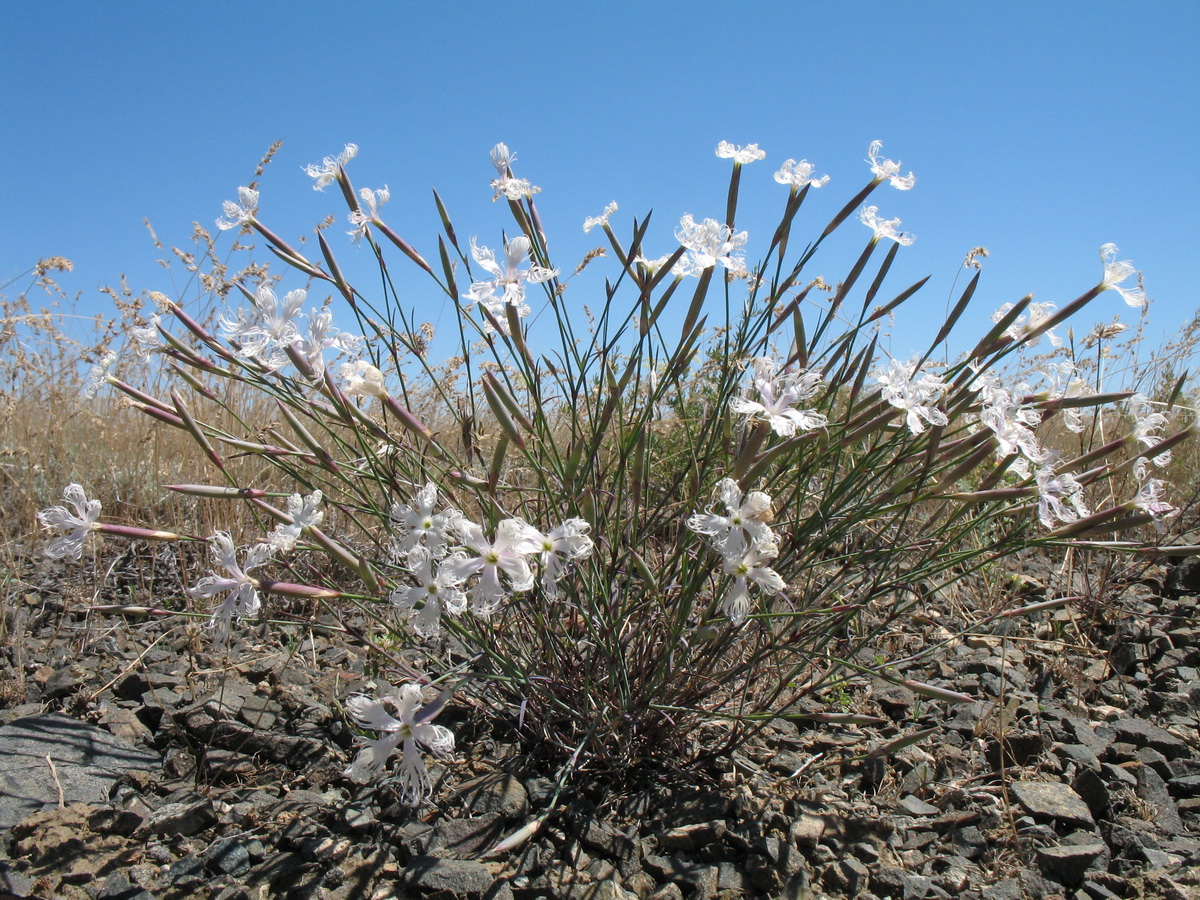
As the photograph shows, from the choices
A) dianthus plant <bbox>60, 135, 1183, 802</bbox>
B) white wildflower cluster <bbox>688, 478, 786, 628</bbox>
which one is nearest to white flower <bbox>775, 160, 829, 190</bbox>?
dianthus plant <bbox>60, 135, 1183, 802</bbox>

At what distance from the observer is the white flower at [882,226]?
1.75 metres

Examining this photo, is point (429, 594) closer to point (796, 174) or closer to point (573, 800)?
point (573, 800)

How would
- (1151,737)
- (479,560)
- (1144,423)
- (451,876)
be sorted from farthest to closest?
(1151,737)
(1144,423)
(451,876)
(479,560)

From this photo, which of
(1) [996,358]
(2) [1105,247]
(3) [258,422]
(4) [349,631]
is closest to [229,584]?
(4) [349,631]

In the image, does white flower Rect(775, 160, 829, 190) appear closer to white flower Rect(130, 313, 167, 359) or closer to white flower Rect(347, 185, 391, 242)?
white flower Rect(347, 185, 391, 242)

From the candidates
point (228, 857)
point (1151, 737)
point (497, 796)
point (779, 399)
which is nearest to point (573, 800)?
point (497, 796)

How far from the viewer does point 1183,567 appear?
3029 millimetres

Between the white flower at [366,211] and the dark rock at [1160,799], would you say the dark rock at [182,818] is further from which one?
the dark rock at [1160,799]

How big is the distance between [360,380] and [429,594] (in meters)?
0.52

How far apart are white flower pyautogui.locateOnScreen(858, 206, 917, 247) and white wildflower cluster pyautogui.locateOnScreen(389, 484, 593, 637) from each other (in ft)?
3.30

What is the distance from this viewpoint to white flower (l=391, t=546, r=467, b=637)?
1.31 m

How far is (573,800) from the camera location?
1792 millimetres

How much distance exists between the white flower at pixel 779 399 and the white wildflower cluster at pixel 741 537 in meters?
0.14

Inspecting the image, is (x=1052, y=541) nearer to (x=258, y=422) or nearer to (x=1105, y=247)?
(x=1105, y=247)
